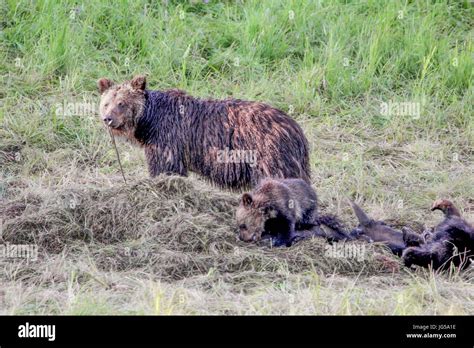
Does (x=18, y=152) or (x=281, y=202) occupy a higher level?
(x=281, y=202)

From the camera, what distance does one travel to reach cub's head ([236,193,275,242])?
850 centimetres

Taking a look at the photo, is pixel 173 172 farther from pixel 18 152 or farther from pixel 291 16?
pixel 291 16

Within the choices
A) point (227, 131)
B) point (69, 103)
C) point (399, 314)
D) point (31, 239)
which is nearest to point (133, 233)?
point (31, 239)

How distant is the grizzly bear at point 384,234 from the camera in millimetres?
8500

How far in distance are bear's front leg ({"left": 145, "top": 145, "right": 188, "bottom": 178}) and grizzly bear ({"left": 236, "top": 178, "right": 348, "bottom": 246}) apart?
3.28ft

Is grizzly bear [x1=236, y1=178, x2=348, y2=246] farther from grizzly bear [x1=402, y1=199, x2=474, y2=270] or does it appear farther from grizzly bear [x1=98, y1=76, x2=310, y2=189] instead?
grizzly bear [x1=402, y1=199, x2=474, y2=270]

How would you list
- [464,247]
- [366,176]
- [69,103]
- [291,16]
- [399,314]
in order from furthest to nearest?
[291,16] < [69,103] < [366,176] < [464,247] < [399,314]

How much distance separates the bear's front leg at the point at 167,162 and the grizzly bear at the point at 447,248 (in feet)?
7.45

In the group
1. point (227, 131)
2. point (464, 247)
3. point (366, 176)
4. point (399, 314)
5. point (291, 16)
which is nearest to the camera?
point (399, 314)

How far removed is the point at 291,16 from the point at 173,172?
365cm

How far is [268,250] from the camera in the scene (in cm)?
832
